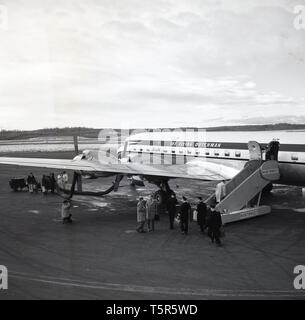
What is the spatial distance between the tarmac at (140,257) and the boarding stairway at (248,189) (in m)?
0.47

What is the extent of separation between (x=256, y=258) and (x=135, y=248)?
439 cm

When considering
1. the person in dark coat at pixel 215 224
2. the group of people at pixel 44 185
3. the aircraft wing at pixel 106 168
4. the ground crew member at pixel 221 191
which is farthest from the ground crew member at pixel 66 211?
the group of people at pixel 44 185

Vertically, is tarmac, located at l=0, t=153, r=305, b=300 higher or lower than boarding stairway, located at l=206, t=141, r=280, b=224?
lower

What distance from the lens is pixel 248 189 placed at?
17266 millimetres

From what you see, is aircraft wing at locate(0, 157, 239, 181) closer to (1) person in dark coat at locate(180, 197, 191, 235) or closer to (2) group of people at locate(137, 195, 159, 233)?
(2) group of people at locate(137, 195, 159, 233)

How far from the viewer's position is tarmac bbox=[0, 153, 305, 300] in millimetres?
9781

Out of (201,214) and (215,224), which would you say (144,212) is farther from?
(215,224)

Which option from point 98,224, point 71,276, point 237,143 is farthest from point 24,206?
point 237,143

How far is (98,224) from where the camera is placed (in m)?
17.1

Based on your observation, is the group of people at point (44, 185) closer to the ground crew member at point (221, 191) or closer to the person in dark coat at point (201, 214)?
the ground crew member at point (221, 191)

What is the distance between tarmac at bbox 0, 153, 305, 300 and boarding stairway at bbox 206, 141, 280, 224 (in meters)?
0.47

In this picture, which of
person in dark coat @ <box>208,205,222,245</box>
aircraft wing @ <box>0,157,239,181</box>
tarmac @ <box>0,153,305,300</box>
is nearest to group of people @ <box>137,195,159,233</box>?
tarmac @ <box>0,153,305,300</box>

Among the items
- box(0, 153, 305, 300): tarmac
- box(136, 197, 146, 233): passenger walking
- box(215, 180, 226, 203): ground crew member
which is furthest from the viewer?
box(215, 180, 226, 203): ground crew member
